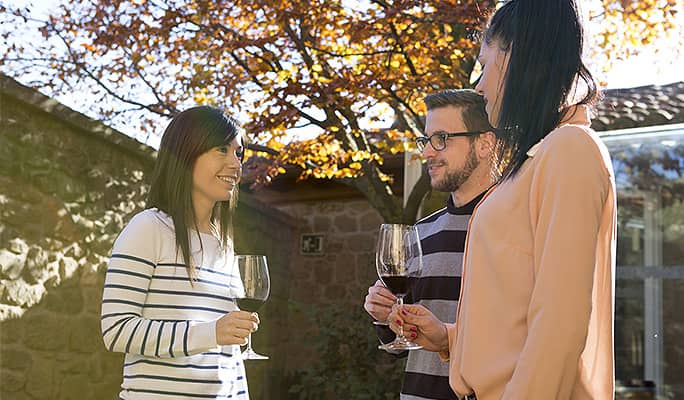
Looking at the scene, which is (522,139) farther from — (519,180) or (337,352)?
(337,352)

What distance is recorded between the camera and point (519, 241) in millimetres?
1306

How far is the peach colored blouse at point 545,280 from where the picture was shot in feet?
3.92

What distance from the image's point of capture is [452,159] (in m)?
2.43

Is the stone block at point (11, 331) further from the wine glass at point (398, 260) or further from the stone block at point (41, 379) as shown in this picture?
the wine glass at point (398, 260)

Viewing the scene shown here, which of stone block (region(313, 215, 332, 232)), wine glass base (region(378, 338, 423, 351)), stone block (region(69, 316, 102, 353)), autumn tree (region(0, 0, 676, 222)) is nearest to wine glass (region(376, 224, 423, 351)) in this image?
wine glass base (region(378, 338, 423, 351))

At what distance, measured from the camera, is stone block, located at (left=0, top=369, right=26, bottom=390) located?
13.2ft

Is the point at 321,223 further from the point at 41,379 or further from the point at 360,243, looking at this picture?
the point at 41,379

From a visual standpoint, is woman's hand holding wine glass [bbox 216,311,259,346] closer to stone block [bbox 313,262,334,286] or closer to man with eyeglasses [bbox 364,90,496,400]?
man with eyeglasses [bbox 364,90,496,400]

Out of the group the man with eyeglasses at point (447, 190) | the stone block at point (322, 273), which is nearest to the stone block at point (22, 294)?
the man with eyeglasses at point (447, 190)

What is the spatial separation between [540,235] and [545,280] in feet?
0.26

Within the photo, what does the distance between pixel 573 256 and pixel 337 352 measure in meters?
5.31

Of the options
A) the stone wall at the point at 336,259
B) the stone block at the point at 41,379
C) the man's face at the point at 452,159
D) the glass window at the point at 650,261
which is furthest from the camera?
the stone wall at the point at 336,259

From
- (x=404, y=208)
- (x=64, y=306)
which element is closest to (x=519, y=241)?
(x=64, y=306)

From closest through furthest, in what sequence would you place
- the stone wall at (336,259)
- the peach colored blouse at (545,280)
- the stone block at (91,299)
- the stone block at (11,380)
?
the peach colored blouse at (545,280) < the stone block at (11,380) < the stone block at (91,299) < the stone wall at (336,259)
